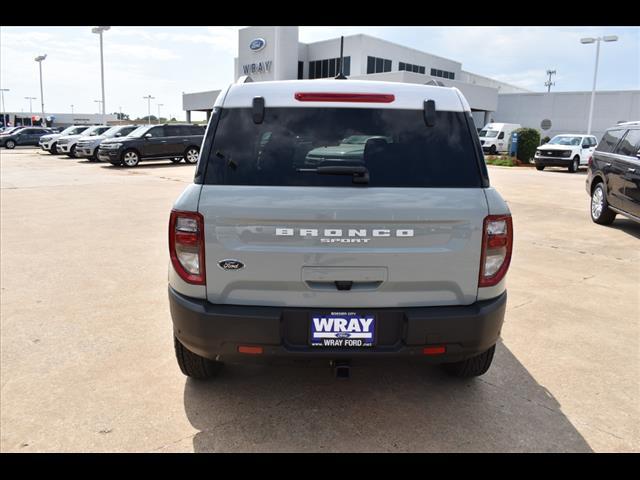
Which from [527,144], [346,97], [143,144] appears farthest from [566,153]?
[346,97]

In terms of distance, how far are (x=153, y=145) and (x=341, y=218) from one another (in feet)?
72.1

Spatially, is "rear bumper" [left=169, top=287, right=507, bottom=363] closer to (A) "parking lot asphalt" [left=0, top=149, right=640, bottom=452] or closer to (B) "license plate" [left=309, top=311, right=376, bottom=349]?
(B) "license plate" [left=309, top=311, right=376, bottom=349]

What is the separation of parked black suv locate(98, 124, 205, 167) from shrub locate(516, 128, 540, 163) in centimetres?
1746

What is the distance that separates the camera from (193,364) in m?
3.36

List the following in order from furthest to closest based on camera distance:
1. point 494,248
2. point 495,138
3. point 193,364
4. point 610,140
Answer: point 495,138 → point 610,140 → point 193,364 → point 494,248

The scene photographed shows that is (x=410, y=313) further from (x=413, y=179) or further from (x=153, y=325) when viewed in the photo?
(x=153, y=325)

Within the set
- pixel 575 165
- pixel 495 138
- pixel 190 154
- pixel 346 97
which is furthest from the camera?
pixel 495 138

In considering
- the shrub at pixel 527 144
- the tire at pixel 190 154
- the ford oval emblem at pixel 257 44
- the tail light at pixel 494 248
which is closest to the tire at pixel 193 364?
the tail light at pixel 494 248

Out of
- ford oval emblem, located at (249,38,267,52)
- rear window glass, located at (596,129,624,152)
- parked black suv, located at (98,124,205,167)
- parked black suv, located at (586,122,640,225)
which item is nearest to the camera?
parked black suv, located at (586,122,640,225)

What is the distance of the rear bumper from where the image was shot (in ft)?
9.05

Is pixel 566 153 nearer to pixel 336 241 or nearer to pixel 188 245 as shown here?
pixel 336 241

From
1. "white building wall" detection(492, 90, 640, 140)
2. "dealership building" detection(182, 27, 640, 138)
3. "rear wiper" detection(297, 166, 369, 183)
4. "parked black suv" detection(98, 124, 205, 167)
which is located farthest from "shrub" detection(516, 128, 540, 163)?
"rear wiper" detection(297, 166, 369, 183)
